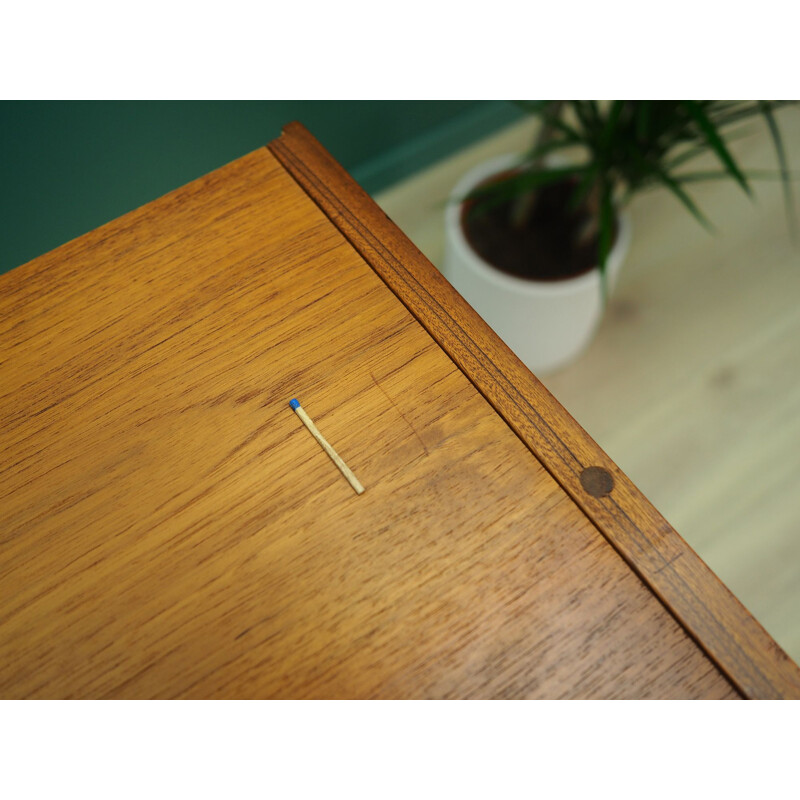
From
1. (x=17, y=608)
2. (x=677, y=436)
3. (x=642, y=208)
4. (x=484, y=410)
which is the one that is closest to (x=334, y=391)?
(x=484, y=410)

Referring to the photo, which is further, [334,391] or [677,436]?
[677,436]

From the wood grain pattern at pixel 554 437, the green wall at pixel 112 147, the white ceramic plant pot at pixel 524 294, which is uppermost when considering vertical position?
the green wall at pixel 112 147

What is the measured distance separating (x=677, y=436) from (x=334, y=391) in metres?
0.93

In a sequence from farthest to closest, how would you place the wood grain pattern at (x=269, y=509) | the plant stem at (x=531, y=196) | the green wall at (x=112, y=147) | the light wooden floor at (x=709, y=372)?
the light wooden floor at (x=709, y=372), the plant stem at (x=531, y=196), the green wall at (x=112, y=147), the wood grain pattern at (x=269, y=509)

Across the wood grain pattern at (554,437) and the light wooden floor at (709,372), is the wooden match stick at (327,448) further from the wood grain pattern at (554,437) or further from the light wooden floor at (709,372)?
the light wooden floor at (709,372)

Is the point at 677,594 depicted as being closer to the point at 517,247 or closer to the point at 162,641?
the point at 162,641

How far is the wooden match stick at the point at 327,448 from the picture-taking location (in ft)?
1.49

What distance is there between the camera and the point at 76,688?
0.41 meters

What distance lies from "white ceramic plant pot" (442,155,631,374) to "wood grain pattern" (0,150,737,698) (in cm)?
57

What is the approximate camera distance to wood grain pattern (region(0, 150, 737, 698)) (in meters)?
0.41

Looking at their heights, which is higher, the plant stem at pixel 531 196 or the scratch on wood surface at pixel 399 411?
the plant stem at pixel 531 196

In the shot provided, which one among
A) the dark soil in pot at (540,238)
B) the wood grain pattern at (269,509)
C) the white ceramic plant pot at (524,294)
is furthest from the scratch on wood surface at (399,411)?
the dark soil in pot at (540,238)

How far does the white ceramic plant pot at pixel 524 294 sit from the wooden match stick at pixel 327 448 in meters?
0.60

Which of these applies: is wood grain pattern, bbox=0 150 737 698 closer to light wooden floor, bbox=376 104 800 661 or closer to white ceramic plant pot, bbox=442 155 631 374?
white ceramic plant pot, bbox=442 155 631 374
